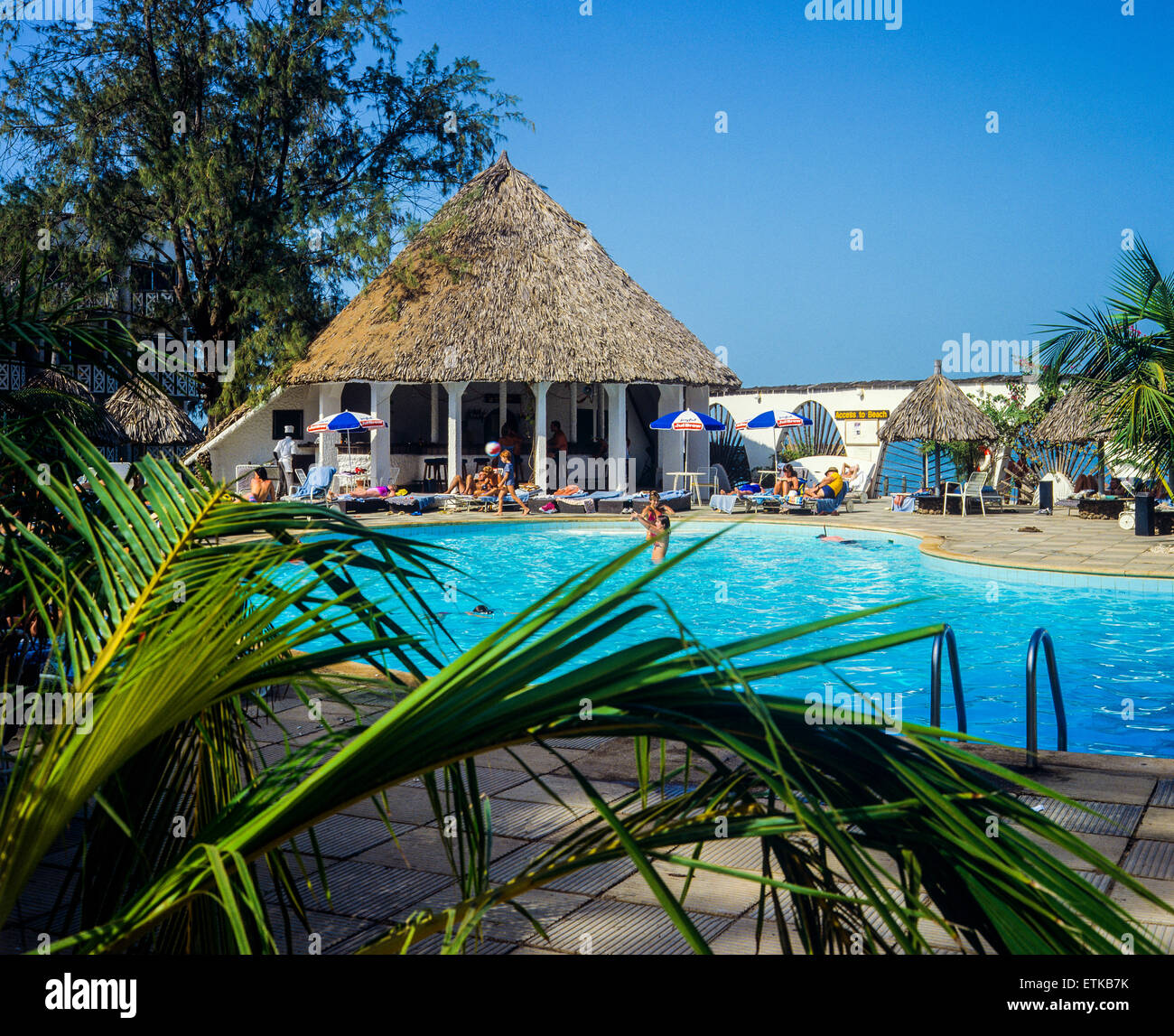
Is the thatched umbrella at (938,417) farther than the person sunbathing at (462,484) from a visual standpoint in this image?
Yes

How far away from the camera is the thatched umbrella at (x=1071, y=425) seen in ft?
70.5

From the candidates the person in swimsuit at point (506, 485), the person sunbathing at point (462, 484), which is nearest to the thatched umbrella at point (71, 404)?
the person in swimsuit at point (506, 485)

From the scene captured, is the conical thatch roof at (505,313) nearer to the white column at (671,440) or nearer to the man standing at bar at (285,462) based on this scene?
the white column at (671,440)

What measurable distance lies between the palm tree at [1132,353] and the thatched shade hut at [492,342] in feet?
34.6

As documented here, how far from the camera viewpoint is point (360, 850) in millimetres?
3832

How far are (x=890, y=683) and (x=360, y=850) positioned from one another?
6493 mm

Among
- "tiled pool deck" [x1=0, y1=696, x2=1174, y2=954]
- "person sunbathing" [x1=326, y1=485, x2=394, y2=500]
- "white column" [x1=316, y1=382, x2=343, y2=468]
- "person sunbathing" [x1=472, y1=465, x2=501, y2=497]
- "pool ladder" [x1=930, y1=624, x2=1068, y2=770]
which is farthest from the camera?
"white column" [x1=316, y1=382, x2=343, y2=468]

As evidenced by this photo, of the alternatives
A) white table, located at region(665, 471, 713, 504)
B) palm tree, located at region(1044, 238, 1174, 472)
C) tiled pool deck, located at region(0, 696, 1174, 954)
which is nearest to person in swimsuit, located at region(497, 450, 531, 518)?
white table, located at region(665, 471, 713, 504)

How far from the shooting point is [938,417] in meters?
22.8

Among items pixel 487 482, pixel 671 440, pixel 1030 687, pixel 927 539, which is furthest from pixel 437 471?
pixel 1030 687

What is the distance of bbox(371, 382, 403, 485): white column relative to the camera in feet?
73.6

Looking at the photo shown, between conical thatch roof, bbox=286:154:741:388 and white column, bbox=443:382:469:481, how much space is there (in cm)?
30

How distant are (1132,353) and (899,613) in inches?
166

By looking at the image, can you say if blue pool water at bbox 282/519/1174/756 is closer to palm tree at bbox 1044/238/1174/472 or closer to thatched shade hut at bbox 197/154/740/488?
palm tree at bbox 1044/238/1174/472
